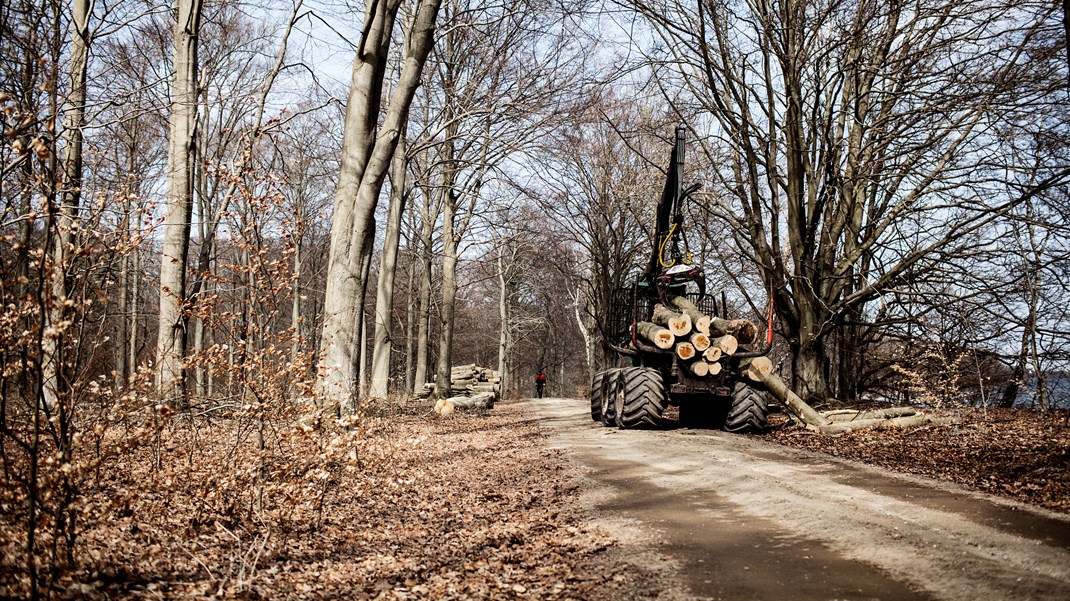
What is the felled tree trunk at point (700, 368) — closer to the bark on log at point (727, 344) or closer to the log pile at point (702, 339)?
the log pile at point (702, 339)

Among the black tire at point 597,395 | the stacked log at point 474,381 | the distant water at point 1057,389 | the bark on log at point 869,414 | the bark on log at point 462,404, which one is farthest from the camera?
the stacked log at point 474,381

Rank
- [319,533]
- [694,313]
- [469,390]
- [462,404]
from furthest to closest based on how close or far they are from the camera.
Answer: [469,390], [462,404], [694,313], [319,533]

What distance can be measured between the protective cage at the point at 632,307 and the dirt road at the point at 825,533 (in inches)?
210

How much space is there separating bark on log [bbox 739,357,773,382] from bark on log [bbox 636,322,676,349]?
1.37 metres

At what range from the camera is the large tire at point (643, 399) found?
11852mm

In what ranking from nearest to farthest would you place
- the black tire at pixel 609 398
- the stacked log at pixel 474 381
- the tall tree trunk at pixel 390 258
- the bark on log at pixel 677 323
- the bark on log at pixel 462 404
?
the bark on log at pixel 677 323, the black tire at pixel 609 398, the tall tree trunk at pixel 390 258, the bark on log at pixel 462 404, the stacked log at pixel 474 381

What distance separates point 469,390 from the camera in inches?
1038

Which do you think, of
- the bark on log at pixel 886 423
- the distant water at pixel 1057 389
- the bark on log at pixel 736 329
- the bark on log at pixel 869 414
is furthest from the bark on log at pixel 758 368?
the distant water at pixel 1057 389

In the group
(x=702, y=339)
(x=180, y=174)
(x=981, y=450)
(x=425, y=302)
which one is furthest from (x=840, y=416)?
(x=425, y=302)

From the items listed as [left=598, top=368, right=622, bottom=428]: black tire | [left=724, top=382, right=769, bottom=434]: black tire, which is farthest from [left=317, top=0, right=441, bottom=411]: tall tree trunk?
[left=724, top=382, right=769, bottom=434]: black tire

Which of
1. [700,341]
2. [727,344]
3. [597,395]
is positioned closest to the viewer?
[727,344]

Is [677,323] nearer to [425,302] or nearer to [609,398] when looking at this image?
[609,398]

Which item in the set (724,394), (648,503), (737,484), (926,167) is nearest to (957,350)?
(926,167)

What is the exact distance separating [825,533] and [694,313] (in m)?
7.67
